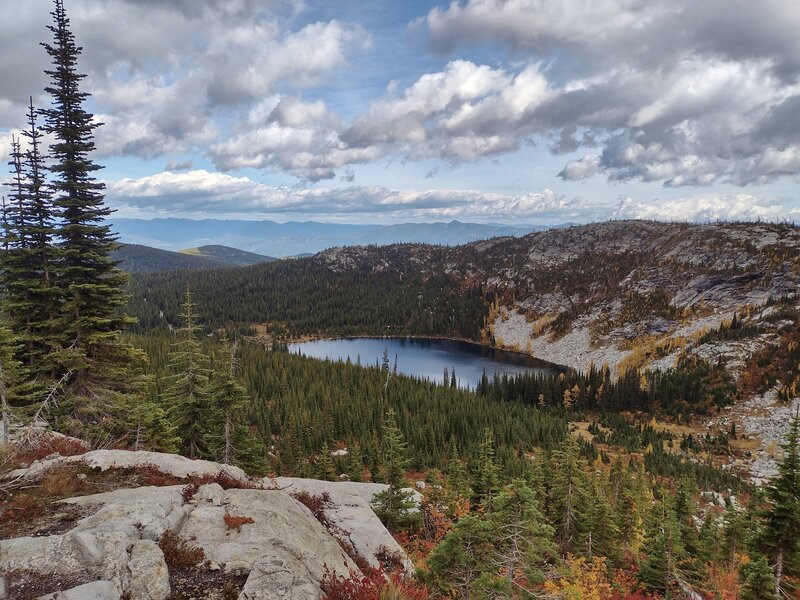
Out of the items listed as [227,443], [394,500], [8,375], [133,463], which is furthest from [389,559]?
[227,443]

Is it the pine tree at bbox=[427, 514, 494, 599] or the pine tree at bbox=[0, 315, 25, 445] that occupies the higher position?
the pine tree at bbox=[0, 315, 25, 445]

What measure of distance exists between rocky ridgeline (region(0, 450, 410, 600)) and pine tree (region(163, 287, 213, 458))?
60.4 ft

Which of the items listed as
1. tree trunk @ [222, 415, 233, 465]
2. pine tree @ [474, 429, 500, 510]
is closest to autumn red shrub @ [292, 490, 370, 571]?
pine tree @ [474, 429, 500, 510]

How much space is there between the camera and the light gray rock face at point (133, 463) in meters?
13.1

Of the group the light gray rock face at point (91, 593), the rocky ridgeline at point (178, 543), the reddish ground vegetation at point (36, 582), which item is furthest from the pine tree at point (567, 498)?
the reddish ground vegetation at point (36, 582)

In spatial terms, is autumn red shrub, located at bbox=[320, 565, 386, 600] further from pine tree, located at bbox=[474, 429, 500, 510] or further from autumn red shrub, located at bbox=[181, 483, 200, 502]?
pine tree, located at bbox=[474, 429, 500, 510]

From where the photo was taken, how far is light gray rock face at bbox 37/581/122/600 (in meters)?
7.04

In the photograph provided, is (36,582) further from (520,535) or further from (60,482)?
(520,535)

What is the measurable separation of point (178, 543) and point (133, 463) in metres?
6.15

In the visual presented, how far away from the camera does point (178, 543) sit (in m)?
9.69

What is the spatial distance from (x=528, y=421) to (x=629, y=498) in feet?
160

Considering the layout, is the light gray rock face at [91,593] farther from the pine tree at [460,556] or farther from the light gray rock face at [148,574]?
the pine tree at [460,556]

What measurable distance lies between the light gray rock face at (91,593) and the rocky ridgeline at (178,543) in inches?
0.6

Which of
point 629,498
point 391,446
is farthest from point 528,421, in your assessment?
point 391,446
